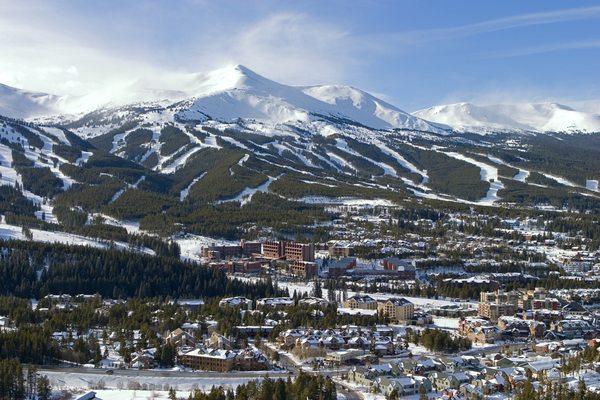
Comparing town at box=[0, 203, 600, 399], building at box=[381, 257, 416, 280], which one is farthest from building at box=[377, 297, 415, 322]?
building at box=[381, 257, 416, 280]

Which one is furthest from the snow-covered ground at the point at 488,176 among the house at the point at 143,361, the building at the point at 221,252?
the house at the point at 143,361

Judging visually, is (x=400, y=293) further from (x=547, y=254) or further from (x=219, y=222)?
(x=219, y=222)

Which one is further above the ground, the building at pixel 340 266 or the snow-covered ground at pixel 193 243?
the snow-covered ground at pixel 193 243

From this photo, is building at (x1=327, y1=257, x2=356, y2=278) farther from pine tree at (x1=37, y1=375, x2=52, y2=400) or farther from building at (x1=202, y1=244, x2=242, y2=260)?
pine tree at (x1=37, y1=375, x2=52, y2=400)

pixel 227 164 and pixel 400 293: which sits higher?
pixel 227 164

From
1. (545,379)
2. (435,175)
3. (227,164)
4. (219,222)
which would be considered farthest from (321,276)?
(435,175)

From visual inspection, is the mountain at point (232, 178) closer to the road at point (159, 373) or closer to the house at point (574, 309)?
the house at point (574, 309)
